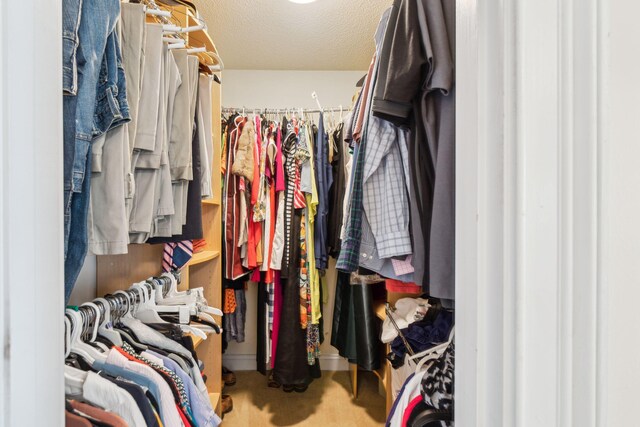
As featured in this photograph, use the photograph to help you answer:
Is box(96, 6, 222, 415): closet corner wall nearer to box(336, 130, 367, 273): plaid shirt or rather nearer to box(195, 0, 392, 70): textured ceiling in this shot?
box(195, 0, 392, 70): textured ceiling

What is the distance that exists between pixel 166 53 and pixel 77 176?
0.57 m

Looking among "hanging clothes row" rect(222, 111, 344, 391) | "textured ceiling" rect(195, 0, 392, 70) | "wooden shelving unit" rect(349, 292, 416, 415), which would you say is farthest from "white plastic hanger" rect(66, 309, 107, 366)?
"textured ceiling" rect(195, 0, 392, 70)

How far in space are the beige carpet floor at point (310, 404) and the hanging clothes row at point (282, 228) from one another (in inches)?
6.9

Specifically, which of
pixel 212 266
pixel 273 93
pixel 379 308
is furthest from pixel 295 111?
pixel 379 308

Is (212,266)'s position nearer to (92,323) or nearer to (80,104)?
(92,323)

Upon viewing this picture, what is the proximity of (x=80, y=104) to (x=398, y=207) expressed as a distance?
2.40 feet

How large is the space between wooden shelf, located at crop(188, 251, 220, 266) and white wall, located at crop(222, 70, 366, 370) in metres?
0.80

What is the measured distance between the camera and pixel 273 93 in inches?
102

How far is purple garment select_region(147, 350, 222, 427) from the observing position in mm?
877
